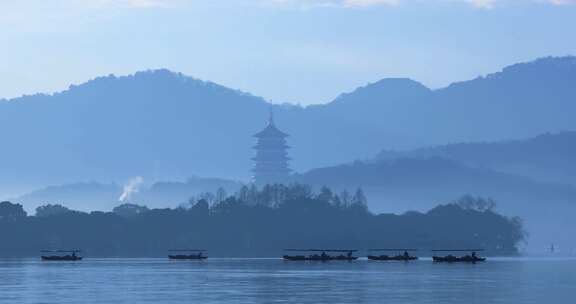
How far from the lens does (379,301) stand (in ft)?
365

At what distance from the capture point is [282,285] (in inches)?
5162

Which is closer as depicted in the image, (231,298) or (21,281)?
(231,298)

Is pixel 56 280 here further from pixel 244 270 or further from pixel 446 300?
pixel 446 300

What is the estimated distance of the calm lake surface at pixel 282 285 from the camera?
113375 millimetres

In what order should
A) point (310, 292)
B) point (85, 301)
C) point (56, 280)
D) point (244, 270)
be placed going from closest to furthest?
1. point (85, 301)
2. point (310, 292)
3. point (56, 280)
4. point (244, 270)

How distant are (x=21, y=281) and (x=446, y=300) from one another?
50484mm

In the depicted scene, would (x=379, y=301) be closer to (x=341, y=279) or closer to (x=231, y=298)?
(x=231, y=298)

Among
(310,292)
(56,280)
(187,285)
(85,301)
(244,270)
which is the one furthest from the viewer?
(244,270)

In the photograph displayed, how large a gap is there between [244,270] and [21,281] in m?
36.4

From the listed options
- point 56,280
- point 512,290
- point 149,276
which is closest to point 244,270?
point 149,276

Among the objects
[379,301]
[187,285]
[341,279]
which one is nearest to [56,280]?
[187,285]

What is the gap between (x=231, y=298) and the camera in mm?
112875

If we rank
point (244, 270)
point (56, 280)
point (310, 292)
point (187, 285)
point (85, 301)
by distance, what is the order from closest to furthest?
point (85, 301) < point (310, 292) < point (187, 285) < point (56, 280) < point (244, 270)

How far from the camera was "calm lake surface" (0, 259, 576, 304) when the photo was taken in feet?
372
